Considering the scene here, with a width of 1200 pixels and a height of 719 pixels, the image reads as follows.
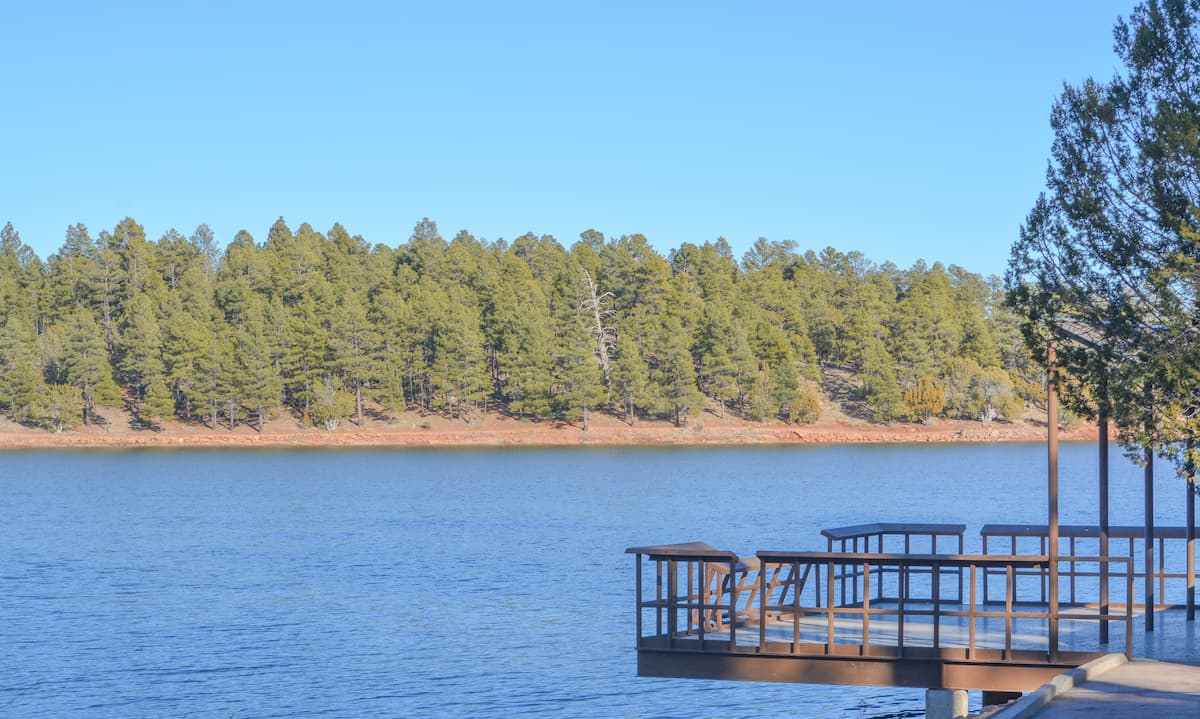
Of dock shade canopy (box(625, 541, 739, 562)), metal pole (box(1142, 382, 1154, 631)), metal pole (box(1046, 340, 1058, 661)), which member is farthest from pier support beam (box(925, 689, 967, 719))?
dock shade canopy (box(625, 541, 739, 562))

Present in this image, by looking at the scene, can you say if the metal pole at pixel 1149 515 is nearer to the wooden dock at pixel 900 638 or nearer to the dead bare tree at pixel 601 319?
the wooden dock at pixel 900 638

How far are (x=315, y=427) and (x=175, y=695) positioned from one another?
95.2 m

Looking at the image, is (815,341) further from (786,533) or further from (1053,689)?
(1053,689)

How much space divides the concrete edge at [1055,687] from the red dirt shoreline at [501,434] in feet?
328

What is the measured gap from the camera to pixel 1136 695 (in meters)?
12.8

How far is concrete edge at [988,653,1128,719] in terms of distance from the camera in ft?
39.5

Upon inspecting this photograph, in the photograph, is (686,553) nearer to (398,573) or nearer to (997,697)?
(997,697)

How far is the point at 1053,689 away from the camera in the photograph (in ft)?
41.8

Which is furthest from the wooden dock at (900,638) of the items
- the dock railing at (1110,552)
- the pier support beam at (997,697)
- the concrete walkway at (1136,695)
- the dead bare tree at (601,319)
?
the dead bare tree at (601,319)

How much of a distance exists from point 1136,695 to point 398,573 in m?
27.6

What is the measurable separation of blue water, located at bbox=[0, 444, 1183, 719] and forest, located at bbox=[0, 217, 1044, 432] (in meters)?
26.0

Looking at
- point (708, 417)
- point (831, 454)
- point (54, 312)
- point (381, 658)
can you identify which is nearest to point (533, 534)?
point (381, 658)

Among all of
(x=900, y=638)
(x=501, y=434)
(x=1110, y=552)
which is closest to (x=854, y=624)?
(x=900, y=638)

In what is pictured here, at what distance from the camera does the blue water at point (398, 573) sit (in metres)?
23.0
